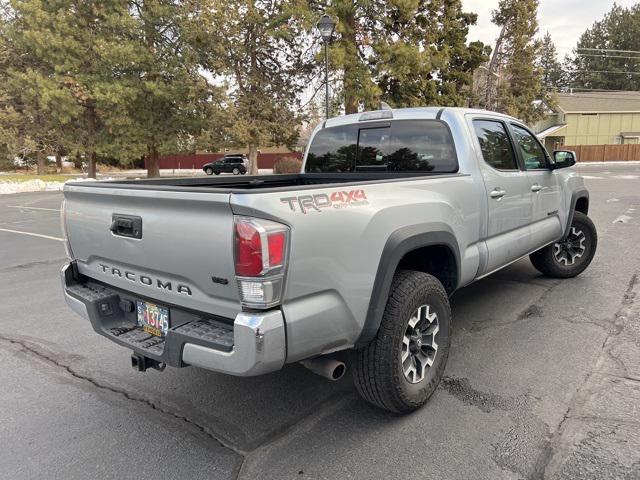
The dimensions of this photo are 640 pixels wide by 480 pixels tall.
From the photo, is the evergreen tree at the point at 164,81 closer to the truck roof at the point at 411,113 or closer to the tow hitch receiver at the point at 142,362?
the truck roof at the point at 411,113

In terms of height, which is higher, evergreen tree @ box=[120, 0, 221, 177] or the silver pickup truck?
evergreen tree @ box=[120, 0, 221, 177]

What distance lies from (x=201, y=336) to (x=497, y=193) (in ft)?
9.17

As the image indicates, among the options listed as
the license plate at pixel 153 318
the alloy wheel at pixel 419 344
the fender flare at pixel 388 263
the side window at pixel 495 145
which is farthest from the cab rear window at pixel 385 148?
the license plate at pixel 153 318

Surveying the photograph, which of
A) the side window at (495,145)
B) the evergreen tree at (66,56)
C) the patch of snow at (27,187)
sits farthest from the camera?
the evergreen tree at (66,56)

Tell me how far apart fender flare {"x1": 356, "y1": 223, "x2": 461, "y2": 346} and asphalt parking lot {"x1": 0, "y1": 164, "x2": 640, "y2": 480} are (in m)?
0.70

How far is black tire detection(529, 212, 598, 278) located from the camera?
5.80 m

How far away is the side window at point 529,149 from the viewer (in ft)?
15.4

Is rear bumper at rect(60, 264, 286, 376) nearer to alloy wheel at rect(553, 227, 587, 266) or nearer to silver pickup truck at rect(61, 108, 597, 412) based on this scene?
silver pickup truck at rect(61, 108, 597, 412)

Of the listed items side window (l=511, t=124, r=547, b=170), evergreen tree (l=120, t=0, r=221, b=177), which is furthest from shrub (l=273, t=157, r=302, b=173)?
side window (l=511, t=124, r=547, b=170)

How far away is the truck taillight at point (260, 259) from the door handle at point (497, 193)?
2.38 meters

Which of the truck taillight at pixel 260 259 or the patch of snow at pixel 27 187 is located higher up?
the truck taillight at pixel 260 259

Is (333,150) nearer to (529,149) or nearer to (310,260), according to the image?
(529,149)

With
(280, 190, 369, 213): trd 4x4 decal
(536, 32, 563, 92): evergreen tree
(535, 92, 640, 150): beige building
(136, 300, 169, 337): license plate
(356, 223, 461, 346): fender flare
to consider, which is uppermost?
(536, 32, 563, 92): evergreen tree

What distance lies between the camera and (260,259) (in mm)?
2148
